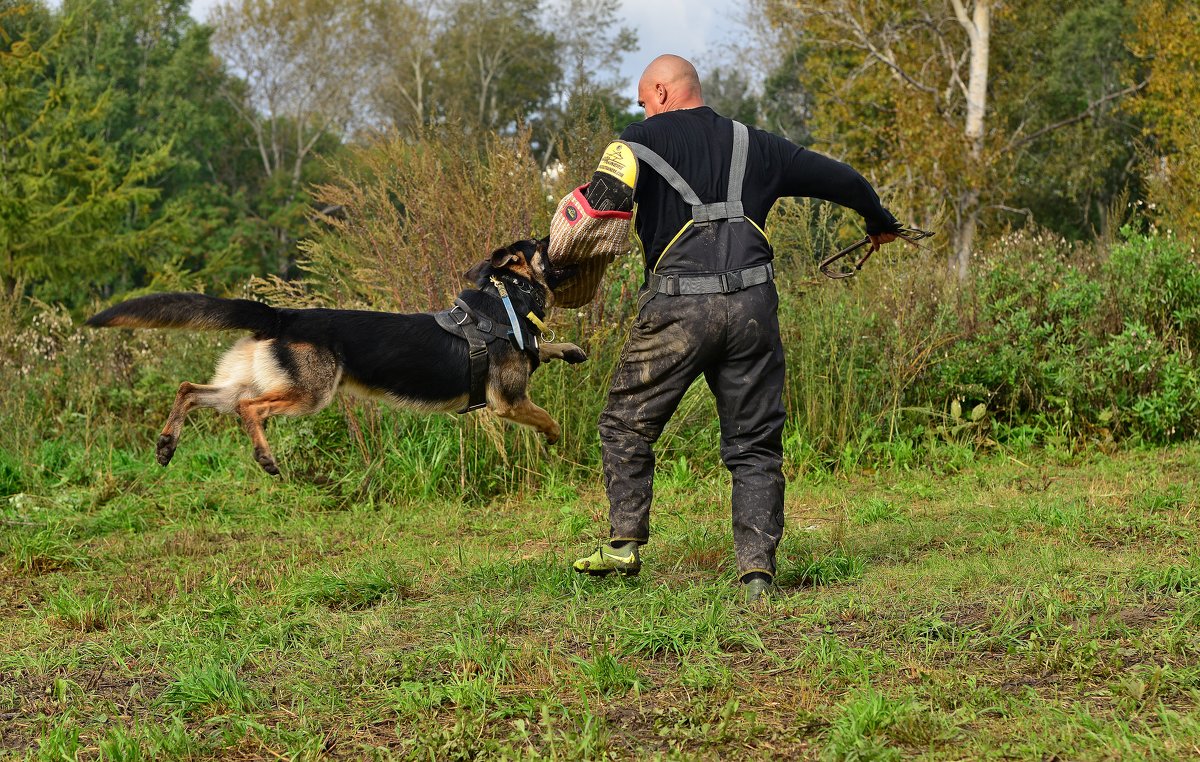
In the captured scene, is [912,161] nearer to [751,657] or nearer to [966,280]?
[966,280]

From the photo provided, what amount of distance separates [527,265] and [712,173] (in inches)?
42.5

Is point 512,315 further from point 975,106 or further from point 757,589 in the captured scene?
point 975,106

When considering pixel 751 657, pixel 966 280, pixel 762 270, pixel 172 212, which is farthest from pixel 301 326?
pixel 172 212

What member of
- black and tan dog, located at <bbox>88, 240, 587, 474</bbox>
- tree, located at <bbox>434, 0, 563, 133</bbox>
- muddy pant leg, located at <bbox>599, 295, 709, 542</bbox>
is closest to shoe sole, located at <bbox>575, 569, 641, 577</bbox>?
muddy pant leg, located at <bbox>599, 295, 709, 542</bbox>

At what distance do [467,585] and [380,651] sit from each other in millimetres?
1094

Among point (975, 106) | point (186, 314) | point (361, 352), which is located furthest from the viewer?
point (975, 106)

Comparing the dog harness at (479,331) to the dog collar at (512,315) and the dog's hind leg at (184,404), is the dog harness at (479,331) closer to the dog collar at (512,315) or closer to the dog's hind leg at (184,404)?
the dog collar at (512,315)

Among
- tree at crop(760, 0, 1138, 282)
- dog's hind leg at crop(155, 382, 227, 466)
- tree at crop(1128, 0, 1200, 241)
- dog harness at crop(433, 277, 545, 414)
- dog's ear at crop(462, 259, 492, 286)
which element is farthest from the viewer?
tree at crop(760, 0, 1138, 282)

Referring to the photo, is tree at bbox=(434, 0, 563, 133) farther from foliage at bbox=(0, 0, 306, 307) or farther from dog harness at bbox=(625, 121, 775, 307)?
dog harness at bbox=(625, 121, 775, 307)

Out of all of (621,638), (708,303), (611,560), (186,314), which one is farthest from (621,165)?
(186,314)

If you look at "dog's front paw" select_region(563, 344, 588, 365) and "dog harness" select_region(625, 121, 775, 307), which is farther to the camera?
"dog's front paw" select_region(563, 344, 588, 365)

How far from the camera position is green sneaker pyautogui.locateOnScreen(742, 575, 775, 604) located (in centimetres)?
426

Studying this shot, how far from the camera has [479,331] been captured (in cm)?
491

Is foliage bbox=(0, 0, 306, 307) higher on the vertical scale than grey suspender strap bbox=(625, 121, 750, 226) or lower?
higher
